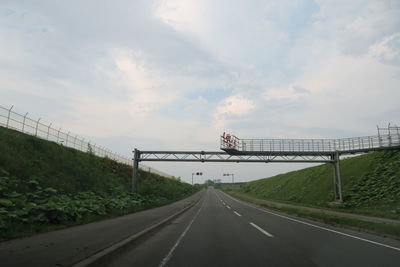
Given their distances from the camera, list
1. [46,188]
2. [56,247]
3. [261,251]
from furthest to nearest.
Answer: [46,188] < [261,251] < [56,247]

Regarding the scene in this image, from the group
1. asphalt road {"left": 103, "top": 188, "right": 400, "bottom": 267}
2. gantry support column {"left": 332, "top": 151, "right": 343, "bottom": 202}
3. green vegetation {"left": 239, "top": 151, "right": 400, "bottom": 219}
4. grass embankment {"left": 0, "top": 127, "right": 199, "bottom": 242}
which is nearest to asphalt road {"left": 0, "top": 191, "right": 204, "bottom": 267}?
asphalt road {"left": 103, "top": 188, "right": 400, "bottom": 267}

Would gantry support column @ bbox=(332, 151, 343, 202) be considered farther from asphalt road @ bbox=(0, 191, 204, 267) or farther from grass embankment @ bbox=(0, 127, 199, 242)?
asphalt road @ bbox=(0, 191, 204, 267)

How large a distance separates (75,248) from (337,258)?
6321 millimetres

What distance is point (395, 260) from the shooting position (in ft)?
21.6

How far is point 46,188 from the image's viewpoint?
16.0 meters

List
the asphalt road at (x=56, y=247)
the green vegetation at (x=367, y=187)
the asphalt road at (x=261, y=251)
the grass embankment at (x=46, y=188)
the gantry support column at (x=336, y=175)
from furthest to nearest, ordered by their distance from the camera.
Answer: the gantry support column at (x=336, y=175) < the green vegetation at (x=367, y=187) < the grass embankment at (x=46, y=188) < the asphalt road at (x=261, y=251) < the asphalt road at (x=56, y=247)

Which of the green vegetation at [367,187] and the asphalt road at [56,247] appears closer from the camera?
the asphalt road at [56,247]

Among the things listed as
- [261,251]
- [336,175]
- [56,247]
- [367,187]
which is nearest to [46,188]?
[56,247]

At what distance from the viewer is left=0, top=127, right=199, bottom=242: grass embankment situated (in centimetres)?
965

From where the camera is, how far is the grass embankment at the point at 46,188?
31.7 feet

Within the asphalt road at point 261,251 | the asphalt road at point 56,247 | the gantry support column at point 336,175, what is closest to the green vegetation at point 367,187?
the gantry support column at point 336,175

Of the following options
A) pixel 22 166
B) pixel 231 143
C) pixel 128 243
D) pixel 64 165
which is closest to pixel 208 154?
pixel 231 143

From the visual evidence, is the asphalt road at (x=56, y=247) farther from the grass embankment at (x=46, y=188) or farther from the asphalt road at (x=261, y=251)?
the grass embankment at (x=46, y=188)

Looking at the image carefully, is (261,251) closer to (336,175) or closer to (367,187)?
(367,187)
